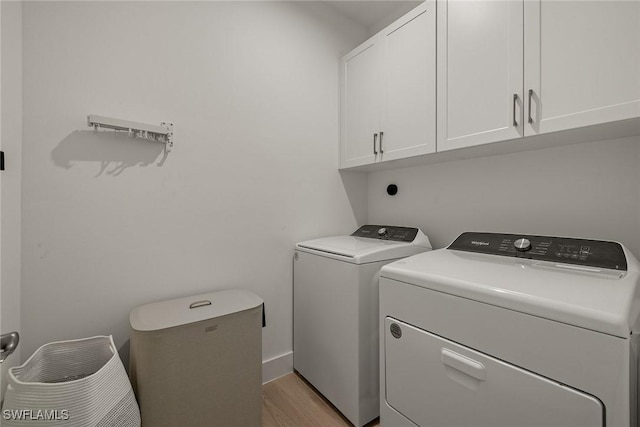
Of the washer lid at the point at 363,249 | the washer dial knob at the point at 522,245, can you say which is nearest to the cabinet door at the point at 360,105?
the washer lid at the point at 363,249

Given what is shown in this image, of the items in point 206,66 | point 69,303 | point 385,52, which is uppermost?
point 385,52

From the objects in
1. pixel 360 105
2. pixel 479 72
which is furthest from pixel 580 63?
pixel 360 105

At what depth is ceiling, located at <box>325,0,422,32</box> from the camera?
1.93 metres

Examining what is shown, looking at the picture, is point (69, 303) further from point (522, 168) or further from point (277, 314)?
point (522, 168)

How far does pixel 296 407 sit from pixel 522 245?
1.46 metres

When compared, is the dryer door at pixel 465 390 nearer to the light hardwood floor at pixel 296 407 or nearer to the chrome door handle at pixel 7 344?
the light hardwood floor at pixel 296 407

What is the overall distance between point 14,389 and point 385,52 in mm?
2253

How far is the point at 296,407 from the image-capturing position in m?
1.54

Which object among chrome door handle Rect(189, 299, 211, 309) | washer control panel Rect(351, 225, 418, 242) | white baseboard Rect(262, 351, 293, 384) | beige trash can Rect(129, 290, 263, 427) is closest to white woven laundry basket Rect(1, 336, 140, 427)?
beige trash can Rect(129, 290, 263, 427)

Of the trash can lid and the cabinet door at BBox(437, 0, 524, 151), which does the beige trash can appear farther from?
the cabinet door at BBox(437, 0, 524, 151)

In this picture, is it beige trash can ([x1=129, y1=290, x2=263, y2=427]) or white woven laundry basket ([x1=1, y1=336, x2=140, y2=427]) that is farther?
beige trash can ([x1=129, y1=290, x2=263, y2=427])

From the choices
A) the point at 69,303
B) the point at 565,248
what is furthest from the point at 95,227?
the point at 565,248

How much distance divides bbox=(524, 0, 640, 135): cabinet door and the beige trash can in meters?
1.54

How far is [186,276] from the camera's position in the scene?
1.47 meters
